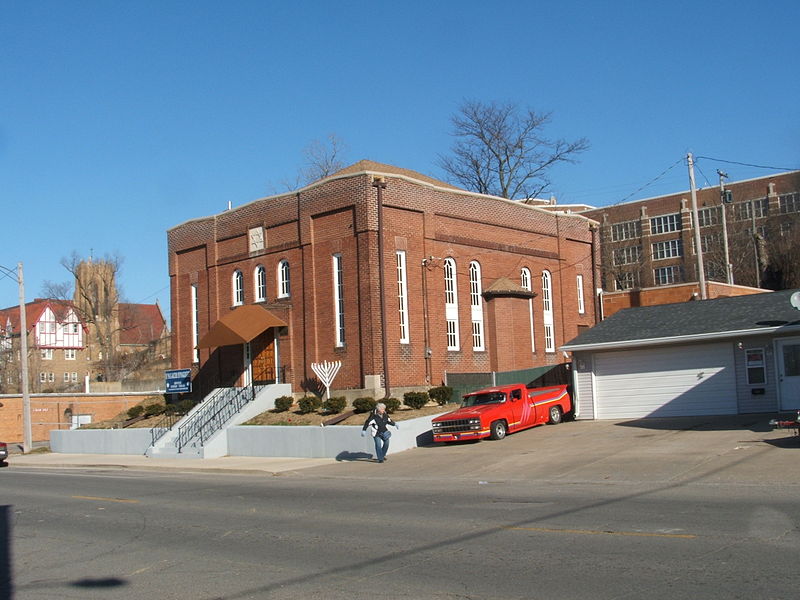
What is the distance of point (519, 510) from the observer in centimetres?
1334

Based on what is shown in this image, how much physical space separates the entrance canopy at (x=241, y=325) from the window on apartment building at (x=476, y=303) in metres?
7.84

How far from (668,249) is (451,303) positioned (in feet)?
194

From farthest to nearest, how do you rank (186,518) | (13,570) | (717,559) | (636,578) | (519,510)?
1. (186,518)
2. (519,510)
3. (13,570)
4. (717,559)
5. (636,578)

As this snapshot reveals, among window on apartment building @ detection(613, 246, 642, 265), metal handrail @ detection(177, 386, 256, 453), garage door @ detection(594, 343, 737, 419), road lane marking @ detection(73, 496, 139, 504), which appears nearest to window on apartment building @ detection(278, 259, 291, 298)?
metal handrail @ detection(177, 386, 256, 453)

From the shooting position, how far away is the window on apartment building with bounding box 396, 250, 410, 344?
32.7m

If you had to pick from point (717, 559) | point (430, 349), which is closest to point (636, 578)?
point (717, 559)

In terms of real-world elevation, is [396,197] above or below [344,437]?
above

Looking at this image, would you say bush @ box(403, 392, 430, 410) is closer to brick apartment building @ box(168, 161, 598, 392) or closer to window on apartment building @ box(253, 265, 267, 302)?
brick apartment building @ box(168, 161, 598, 392)

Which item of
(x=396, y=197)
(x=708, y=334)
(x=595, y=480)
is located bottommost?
(x=595, y=480)

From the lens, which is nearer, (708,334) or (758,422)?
(758,422)

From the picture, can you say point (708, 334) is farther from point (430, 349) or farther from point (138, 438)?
point (138, 438)

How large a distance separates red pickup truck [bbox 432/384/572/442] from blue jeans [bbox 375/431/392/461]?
223cm

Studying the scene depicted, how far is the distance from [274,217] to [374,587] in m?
28.6

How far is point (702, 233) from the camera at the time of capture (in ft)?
259
